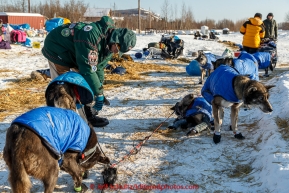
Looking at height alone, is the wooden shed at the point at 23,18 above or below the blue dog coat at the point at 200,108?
above

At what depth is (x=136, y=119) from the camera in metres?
6.05

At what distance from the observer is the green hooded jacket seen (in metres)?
4.32

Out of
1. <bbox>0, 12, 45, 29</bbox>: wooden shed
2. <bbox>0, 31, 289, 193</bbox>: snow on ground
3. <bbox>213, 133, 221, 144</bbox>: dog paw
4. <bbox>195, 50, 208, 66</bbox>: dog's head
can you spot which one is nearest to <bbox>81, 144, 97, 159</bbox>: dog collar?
<bbox>0, 31, 289, 193</bbox>: snow on ground

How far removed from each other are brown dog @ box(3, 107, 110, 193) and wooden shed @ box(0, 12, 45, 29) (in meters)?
40.7

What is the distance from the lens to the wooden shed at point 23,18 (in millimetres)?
38906

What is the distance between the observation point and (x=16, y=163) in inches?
93.7

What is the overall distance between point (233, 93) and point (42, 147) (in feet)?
10.3

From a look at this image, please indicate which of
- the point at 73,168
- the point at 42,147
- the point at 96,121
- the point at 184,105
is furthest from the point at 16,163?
the point at 184,105

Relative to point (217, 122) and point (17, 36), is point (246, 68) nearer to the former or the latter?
point (217, 122)

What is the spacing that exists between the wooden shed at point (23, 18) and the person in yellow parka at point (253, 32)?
3564cm

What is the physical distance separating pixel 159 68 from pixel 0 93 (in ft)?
21.1

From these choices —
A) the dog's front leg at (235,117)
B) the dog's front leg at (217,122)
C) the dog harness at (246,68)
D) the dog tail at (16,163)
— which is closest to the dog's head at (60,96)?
the dog tail at (16,163)

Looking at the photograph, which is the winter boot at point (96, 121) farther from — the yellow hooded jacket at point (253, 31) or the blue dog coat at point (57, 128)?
the yellow hooded jacket at point (253, 31)

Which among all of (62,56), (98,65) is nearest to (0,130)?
(62,56)
